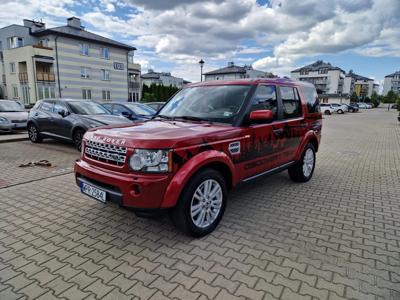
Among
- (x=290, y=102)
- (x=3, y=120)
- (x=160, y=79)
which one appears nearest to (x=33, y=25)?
(x=3, y=120)

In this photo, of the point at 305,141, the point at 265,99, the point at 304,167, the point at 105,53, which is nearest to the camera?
the point at 265,99

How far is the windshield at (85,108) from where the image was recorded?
27.7 feet

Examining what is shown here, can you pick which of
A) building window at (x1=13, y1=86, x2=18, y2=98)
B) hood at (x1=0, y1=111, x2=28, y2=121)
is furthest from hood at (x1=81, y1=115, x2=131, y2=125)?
building window at (x1=13, y1=86, x2=18, y2=98)

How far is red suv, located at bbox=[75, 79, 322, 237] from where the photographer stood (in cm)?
284

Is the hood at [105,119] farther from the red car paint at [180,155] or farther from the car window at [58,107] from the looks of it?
the red car paint at [180,155]

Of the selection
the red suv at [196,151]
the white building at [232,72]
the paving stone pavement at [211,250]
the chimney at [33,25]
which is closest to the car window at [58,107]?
→ the paving stone pavement at [211,250]

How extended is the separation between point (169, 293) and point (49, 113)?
8516 mm

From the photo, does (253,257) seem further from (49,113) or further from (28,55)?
(28,55)

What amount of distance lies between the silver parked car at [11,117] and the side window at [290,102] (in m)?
11.6

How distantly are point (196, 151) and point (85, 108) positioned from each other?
6819 mm

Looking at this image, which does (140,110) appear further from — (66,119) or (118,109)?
(66,119)

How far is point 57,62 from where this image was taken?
105 feet

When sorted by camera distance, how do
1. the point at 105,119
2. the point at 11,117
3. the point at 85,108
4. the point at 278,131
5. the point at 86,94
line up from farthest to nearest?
the point at 86,94, the point at 11,117, the point at 85,108, the point at 105,119, the point at 278,131

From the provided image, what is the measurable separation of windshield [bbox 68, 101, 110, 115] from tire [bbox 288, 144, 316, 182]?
6.26 m
